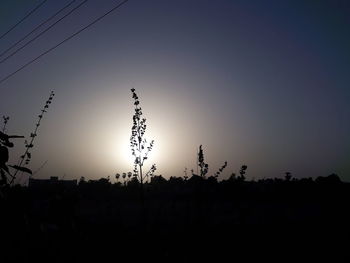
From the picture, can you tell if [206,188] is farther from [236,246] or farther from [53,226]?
[53,226]

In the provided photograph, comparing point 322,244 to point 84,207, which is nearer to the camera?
point 322,244

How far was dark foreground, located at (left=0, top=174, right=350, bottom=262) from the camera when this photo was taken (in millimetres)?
1906

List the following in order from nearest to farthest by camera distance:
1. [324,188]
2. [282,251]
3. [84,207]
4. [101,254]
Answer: [101,254], [282,251], [324,188], [84,207]

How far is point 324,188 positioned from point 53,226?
33206mm

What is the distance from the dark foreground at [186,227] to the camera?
1.91 m

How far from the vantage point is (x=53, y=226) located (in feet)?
6.54

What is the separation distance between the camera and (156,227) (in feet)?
58.7

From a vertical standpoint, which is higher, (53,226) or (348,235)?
(53,226)


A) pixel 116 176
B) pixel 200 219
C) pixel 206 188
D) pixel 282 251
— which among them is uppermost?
pixel 116 176

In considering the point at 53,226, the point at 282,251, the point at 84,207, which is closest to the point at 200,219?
the point at 282,251

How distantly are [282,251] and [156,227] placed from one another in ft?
23.3

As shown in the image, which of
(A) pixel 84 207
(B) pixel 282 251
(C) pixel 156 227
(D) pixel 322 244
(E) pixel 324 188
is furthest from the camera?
(A) pixel 84 207

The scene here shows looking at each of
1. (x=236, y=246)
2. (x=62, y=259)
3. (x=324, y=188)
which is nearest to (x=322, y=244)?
(x=236, y=246)

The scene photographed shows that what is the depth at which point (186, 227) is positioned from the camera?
52.5ft
